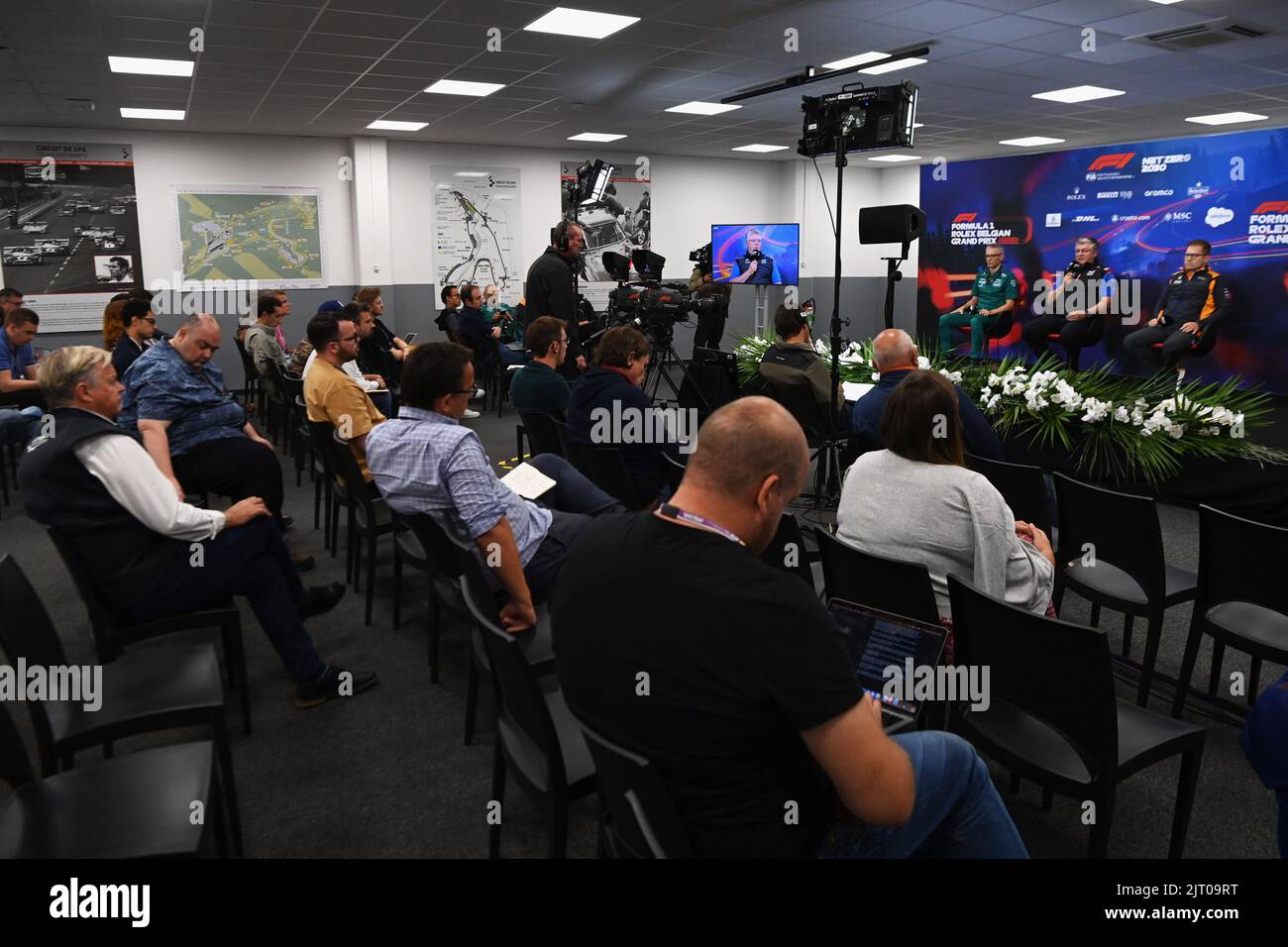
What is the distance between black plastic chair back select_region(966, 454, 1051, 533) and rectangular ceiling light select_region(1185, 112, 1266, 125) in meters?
8.93

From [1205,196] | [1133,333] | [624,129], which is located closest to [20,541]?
[624,129]

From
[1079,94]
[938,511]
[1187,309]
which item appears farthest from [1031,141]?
[938,511]

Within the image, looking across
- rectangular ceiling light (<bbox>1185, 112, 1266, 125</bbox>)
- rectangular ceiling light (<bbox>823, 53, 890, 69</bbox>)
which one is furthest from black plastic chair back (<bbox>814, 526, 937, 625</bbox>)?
rectangular ceiling light (<bbox>1185, 112, 1266, 125</bbox>)

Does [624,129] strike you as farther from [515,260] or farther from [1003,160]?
[1003,160]

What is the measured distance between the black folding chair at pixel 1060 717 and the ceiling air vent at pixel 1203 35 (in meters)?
5.88

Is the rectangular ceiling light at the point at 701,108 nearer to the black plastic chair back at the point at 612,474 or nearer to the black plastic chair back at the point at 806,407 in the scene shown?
the black plastic chair back at the point at 806,407

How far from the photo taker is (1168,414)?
470 centimetres

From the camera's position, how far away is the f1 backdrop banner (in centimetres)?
775

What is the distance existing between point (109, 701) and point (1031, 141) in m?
12.4

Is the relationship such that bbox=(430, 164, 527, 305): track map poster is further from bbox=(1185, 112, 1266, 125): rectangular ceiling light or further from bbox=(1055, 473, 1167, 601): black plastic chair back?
bbox=(1055, 473, 1167, 601): black plastic chair back

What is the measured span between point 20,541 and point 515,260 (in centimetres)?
768

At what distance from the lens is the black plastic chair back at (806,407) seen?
17.0ft

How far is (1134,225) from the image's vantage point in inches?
330

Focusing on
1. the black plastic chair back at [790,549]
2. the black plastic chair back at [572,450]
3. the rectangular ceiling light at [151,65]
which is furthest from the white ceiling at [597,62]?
the black plastic chair back at [790,549]
